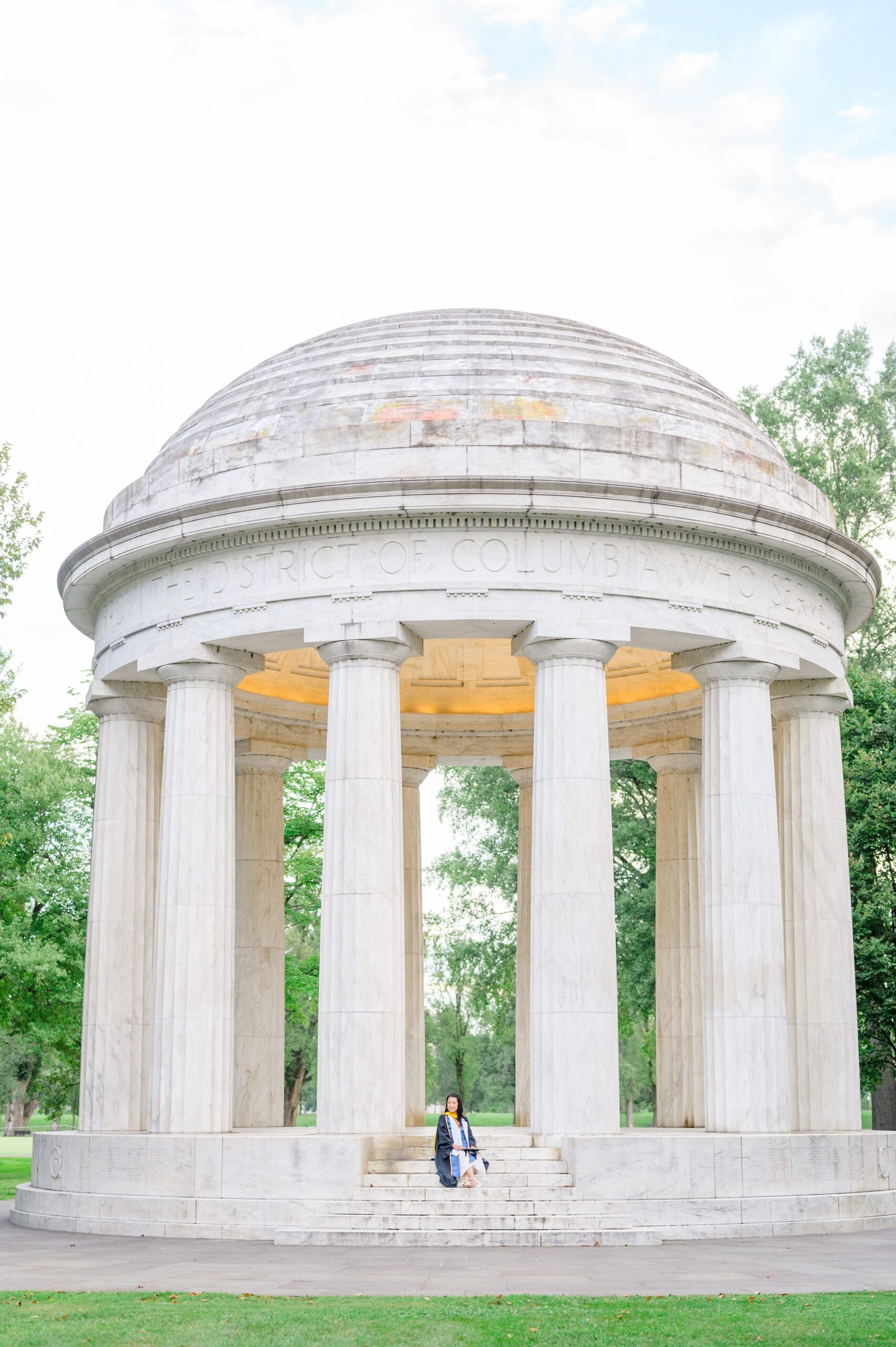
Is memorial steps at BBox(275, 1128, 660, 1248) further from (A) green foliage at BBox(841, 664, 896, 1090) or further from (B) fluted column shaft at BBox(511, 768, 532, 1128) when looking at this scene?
(A) green foliage at BBox(841, 664, 896, 1090)

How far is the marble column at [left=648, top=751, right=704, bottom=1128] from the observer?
A: 5266 cm

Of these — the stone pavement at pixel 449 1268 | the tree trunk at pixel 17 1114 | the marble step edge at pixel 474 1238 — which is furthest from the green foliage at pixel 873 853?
the tree trunk at pixel 17 1114

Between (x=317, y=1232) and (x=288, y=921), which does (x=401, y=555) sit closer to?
(x=317, y=1232)

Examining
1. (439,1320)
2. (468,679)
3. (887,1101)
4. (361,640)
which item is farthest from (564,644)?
(887,1101)

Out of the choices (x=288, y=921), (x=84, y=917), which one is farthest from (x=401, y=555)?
(x=288, y=921)

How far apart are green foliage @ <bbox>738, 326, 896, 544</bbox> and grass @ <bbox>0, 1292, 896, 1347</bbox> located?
58.8 metres

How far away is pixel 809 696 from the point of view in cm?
4556

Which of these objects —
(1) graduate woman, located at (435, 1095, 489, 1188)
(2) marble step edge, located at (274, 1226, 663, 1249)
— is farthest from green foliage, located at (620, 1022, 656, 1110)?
(2) marble step edge, located at (274, 1226, 663, 1249)

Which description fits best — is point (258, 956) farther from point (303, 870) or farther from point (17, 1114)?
point (17, 1114)

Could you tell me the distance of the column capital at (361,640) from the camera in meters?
38.8

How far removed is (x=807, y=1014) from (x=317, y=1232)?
59.0 ft

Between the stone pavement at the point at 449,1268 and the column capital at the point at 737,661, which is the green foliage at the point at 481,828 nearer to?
the column capital at the point at 737,661

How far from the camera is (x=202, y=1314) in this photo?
22141 mm

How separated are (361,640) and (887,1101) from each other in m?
44.4
